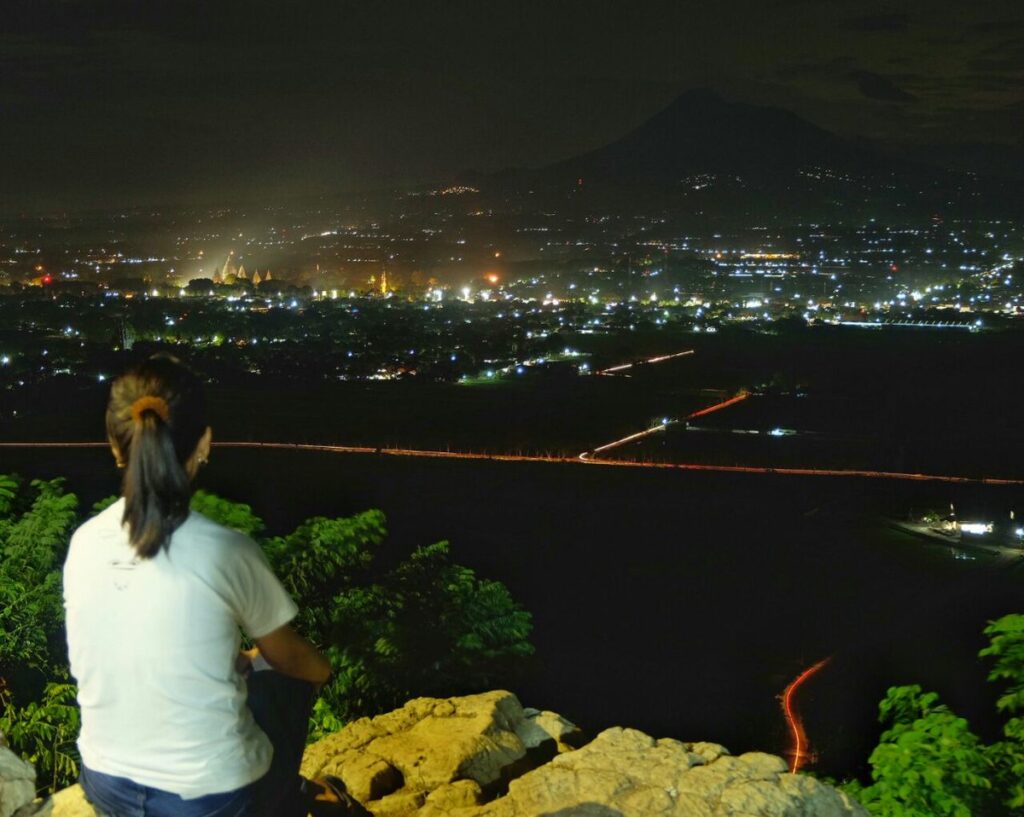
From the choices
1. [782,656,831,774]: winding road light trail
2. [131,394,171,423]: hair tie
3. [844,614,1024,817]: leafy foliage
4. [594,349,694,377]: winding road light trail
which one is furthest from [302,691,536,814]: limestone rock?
[594,349,694,377]: winding road light trail

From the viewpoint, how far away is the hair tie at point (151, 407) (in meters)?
1.41

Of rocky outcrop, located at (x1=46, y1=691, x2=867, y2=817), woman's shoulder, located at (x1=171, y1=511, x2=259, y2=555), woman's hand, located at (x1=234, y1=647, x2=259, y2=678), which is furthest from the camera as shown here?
Answer: rocky outcrop, located at (x1=46, y1=691, x2=867, y2=817)

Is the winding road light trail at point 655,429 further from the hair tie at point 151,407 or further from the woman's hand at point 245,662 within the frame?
the hair tie at point 151,407

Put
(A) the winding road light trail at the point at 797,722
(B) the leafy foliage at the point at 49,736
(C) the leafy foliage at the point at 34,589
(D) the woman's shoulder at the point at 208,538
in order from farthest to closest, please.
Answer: (A) the winding road light trail at the point at 797,722, (C) the leafy foliage at the point at 34,589, (B) the leafy foliage at the point at 49,736, (D) the woman's shoulder at the point at 208,538

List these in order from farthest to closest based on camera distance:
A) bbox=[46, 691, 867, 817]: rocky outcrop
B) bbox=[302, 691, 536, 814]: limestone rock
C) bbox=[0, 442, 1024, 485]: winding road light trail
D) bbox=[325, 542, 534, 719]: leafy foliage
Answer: bbox=[0, 442, 1024, 485]: winding road light trail < bbox=[325, 542, 534, 719]: leafy foliage < bbox=[302, 691, 536, 814]: limestone rock < bbox=[46, 691, 867, 817]: rocky outcrop

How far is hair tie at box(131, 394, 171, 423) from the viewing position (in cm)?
141

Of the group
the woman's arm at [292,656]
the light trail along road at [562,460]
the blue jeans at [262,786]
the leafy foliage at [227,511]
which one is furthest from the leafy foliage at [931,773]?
the light trail along road at [562,460]

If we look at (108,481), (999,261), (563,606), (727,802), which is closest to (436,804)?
(727,802)

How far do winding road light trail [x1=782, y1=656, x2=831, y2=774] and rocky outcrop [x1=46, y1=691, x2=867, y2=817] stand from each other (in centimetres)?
370

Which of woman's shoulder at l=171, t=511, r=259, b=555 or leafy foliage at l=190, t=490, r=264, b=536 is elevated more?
woman's shoulder at l=171, t=511, r=259, b=555

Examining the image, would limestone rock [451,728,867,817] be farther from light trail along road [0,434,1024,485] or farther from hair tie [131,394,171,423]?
light trail along road [0,434,1024,485]

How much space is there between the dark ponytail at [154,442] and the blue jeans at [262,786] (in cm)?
33

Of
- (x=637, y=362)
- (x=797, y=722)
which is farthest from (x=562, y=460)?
(x=637, y=362)

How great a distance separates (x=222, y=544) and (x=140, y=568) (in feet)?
0.39
